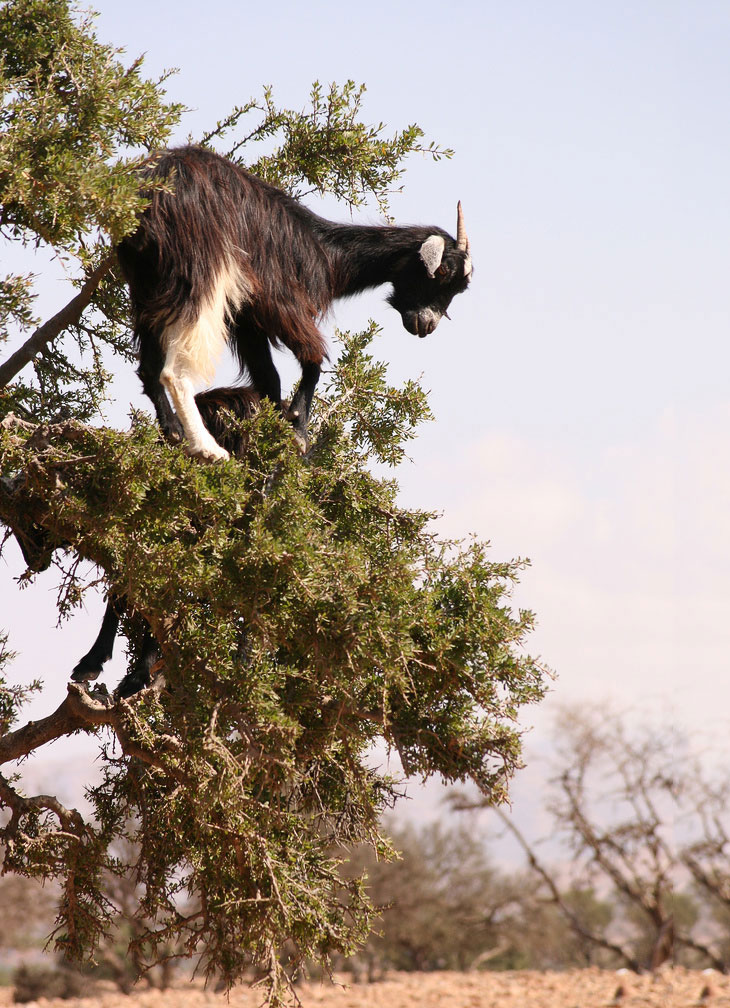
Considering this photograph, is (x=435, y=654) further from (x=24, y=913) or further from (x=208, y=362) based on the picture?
(x=24, y=913)

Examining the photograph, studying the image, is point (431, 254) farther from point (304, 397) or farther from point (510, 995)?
point (510, 995)

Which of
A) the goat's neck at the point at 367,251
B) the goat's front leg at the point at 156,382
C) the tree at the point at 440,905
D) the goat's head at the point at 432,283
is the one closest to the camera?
the goat's front leg at the point at 156,382

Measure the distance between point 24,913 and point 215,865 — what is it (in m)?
19.1

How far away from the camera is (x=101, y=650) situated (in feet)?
16.6

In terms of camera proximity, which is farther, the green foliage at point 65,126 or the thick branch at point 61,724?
the thick branch at point 61,724

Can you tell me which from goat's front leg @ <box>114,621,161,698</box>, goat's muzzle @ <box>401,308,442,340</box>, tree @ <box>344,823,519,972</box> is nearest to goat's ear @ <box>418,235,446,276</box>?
goat's muzzle @ <box>401,308,442,340</box>

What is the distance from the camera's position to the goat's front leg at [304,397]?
4.82 meters

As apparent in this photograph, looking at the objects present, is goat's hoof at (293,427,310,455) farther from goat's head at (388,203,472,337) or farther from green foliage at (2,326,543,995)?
goat's head at (388,203,472,337)

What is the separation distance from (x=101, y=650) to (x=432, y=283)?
2.61 m

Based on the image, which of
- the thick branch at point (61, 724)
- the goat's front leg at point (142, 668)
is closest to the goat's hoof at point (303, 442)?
the goat's front leg at point (142, 668)

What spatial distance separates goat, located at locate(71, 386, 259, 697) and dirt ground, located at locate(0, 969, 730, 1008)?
869 cm

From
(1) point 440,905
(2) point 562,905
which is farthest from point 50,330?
(1) point 440,905

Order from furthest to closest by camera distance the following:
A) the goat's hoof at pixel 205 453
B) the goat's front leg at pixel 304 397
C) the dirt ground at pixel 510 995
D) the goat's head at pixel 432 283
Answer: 1. the dirt ground at pixel 510 995
2. the goat's head at pixel 432 283
3. the goat's front leg at pixel 304 397
4. the goat's hoof at pixel 205 453

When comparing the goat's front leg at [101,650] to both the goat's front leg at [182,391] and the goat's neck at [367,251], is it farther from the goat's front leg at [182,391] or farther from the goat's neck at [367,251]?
the goat's neck at [367,251]
